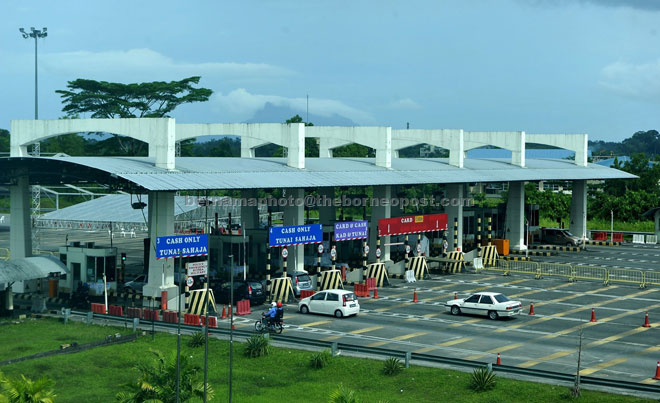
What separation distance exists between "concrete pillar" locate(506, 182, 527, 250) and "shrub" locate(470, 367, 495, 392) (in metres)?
44.9

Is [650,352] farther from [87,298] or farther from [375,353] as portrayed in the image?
[87,298]

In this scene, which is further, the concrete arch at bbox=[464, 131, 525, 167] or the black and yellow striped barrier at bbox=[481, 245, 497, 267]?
the concrete arch at bbox=[464, 131, 525, 167]

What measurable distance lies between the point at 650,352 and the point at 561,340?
370 cm

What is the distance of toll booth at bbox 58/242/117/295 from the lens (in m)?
47.0

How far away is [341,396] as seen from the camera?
2050cm

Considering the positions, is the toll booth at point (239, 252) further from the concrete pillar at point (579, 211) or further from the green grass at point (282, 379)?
the concrete pillar at point (579, 211)

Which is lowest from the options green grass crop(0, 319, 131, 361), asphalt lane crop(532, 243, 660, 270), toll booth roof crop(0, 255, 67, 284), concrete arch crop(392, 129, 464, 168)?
green grass crop(0, 319, 131, 361)

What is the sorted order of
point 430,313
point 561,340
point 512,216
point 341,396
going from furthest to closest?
point 512,216 → point 430,313 → point 561,340 → point 341,396

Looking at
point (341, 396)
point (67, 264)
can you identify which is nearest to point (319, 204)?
point (67, 264)

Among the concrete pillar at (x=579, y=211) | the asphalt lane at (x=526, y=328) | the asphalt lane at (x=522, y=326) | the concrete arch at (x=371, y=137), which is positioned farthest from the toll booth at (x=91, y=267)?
the concrete pillar at (x=579, y=211)

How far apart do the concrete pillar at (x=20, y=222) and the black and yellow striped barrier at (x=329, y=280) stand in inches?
672

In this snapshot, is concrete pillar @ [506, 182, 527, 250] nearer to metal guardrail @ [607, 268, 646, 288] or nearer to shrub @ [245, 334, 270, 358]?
metal guardrail @ [607, 268, 646, 288]

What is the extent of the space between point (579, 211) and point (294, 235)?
41162mm

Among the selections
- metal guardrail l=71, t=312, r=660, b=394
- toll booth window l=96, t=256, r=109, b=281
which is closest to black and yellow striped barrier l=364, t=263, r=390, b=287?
toll booth window l=96, t=256, r=109, b=281
